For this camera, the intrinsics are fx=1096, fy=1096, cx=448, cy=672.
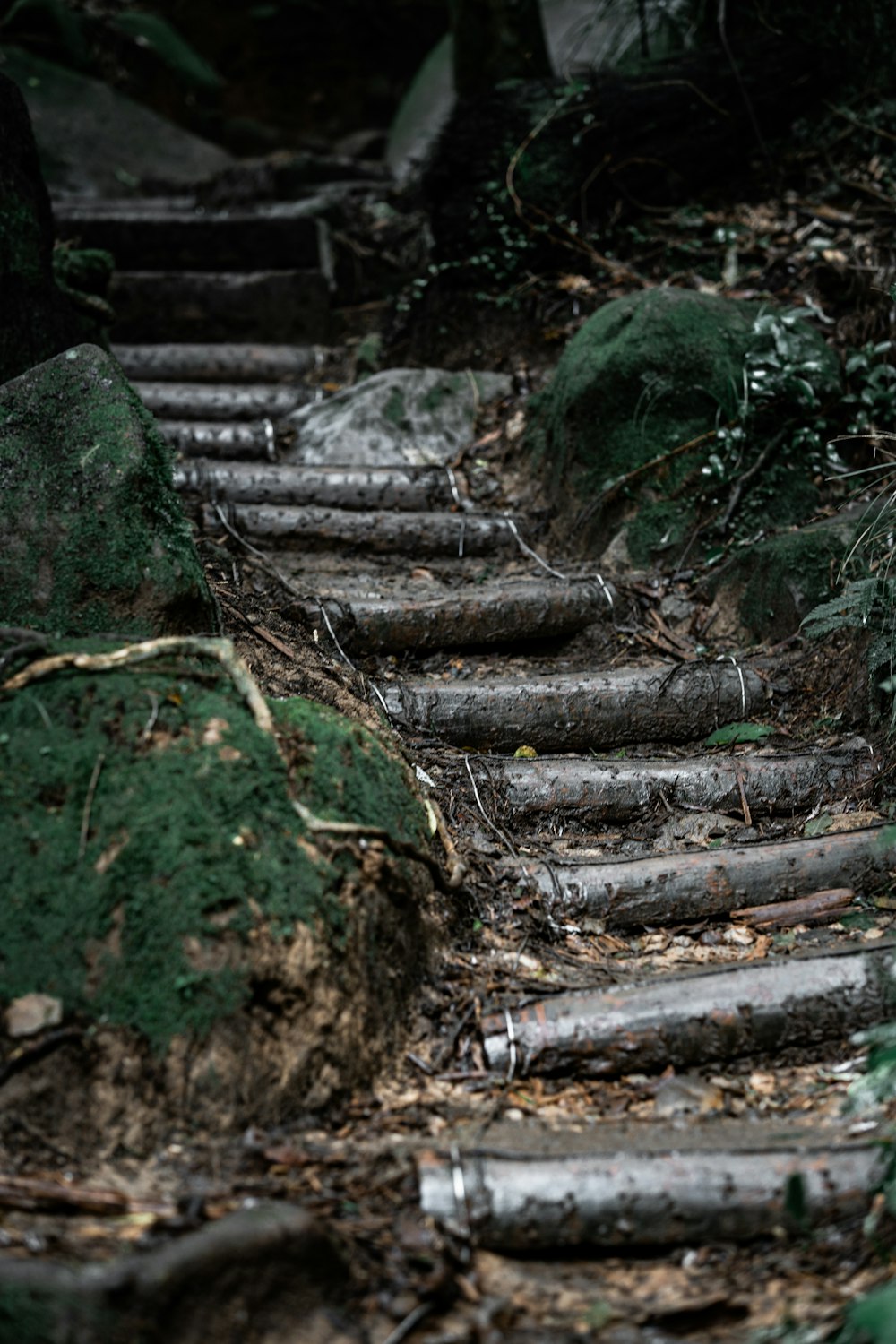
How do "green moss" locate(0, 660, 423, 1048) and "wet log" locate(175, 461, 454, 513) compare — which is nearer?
"green moss" locate(0, 660, 423, 1048)

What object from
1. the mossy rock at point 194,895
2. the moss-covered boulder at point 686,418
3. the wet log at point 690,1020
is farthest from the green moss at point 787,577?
the mossy rock at point 194,895

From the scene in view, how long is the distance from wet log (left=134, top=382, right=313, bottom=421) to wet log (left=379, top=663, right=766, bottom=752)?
248 cm

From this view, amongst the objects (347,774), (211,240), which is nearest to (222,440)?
(211,240)

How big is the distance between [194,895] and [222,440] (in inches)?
130

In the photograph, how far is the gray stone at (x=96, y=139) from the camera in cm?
842

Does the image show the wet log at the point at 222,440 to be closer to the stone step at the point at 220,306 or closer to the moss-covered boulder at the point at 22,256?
the moss-covered boulder at the point at 22,256

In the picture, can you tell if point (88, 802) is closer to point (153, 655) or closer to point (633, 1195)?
point (153, 655)

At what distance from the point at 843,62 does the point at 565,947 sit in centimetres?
538

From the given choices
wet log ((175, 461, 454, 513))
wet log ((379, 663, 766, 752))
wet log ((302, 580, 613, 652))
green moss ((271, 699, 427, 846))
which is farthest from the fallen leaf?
wet log ((175, 461, 454, 513))

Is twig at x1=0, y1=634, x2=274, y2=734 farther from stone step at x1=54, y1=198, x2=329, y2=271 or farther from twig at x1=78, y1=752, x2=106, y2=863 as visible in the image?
stone step at x1=54, y1=198, x2=329, y2=271

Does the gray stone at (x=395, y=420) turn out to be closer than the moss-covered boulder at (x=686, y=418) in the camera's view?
No

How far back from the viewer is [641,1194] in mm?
1688

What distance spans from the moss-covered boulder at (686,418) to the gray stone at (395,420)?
688 millimetres

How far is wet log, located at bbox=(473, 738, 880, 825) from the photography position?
2896mm
